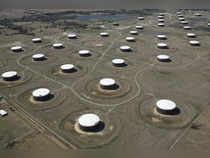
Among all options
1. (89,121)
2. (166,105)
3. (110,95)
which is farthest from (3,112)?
(166,105)

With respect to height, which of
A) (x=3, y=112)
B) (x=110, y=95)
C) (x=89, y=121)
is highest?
(x=110, y=95)

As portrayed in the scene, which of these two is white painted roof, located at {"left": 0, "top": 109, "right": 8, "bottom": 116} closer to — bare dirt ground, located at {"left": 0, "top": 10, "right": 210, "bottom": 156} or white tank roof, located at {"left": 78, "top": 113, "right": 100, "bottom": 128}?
bare dirt ground, located at {"left": 0, "top": 10, "right": 210, "bottom": 156}

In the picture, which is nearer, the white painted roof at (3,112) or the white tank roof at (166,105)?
the white tank roof at (166,105)

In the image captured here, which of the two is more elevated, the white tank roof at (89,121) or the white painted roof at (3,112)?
the white tank roof at (89,121)

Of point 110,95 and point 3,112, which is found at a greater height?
point 110,95

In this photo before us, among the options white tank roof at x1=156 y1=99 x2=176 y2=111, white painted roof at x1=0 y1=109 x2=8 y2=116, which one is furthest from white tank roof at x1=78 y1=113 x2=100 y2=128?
white painted roof at x1=0 y1=109 x2=8 y2=116

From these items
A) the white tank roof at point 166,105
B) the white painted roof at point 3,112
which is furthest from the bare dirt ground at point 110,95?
the white tank roof at point 166,105

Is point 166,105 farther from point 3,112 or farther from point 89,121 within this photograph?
point 3,112

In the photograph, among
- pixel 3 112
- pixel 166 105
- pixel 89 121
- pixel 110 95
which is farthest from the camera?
pixel 110 95

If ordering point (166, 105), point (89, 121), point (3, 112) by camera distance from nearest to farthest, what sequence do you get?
1. point (89, 121)
2. point (166, 105)
3. point (3, 112)

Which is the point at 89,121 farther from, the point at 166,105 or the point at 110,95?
the point at 166,105

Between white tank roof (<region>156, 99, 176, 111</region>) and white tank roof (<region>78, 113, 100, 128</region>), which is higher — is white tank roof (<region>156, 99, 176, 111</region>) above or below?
above

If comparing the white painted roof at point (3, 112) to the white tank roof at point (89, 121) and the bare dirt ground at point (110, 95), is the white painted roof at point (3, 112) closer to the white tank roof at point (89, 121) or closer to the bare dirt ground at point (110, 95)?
the bare dirt ground at point (110, 95)

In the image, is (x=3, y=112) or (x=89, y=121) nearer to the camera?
(x=89, y=121)
